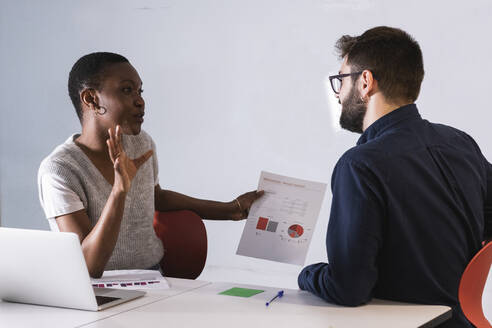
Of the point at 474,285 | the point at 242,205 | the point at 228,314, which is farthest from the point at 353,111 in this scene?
the point at 242,205

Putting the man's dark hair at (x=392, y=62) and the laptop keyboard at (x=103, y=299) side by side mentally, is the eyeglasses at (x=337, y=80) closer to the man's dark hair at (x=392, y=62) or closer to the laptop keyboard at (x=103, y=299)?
the man's dark hair at (x=392, y=62)

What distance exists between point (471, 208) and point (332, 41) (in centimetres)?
318

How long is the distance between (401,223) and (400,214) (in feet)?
0.08

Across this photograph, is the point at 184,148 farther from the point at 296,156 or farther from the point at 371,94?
the point at 371,94

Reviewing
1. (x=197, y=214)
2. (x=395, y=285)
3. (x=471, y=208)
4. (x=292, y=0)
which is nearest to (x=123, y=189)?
(x=197, y=214)

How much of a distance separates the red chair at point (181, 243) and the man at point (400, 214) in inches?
38.4

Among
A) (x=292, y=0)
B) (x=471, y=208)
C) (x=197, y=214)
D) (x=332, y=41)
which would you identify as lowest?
(x=197, y=214)

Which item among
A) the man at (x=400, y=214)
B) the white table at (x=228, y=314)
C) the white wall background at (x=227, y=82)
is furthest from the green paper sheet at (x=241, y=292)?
the white wall background at (x=227, y=82)

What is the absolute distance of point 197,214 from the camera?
295 centimetres

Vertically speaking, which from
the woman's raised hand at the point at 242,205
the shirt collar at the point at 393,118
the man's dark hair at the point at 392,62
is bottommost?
the woman's raised hand at the point at 242,205

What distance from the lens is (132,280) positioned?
2062 millimetres

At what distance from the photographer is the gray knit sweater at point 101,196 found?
7.54 ft

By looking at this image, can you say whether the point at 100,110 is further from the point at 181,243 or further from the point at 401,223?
the point at 401,223

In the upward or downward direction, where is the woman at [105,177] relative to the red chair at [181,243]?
upward
